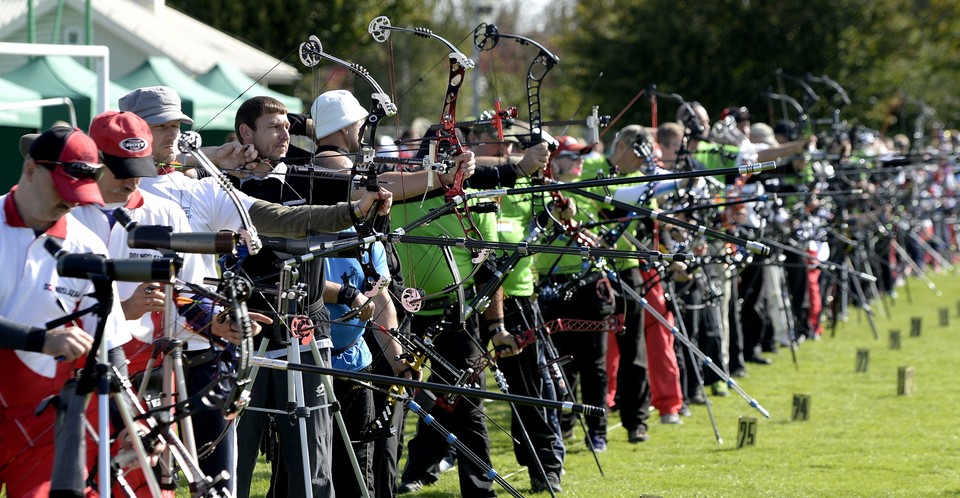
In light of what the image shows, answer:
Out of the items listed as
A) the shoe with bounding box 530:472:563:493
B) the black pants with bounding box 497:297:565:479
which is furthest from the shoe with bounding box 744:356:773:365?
the shoe with bounding box 530:472:563:493

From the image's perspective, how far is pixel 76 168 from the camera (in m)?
3.53

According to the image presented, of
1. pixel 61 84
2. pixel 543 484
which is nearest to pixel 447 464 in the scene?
pixel 543 484

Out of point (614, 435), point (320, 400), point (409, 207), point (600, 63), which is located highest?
point (600, 63)

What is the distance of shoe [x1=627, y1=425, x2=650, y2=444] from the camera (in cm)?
825

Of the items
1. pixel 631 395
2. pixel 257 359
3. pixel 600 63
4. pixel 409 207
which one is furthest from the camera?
pixel 600 63

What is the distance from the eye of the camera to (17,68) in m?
12.3

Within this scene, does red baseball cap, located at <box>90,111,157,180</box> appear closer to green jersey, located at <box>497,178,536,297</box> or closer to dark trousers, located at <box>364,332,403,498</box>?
dark trousers, located at <box>364,332,403,498</box>

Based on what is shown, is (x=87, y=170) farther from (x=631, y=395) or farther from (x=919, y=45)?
(x=919, y=45)

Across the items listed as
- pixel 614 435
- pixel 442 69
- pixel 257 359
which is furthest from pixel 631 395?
pixel 442 69

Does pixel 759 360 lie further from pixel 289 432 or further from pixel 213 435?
pixel 213 435

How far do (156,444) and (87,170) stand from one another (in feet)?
2.64

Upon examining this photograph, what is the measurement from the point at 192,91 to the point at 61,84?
2050 mm

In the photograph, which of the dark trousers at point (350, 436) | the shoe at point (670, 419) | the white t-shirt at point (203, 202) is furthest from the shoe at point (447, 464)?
the white t-shirt at point (203, 202)

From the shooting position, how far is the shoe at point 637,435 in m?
8.25
